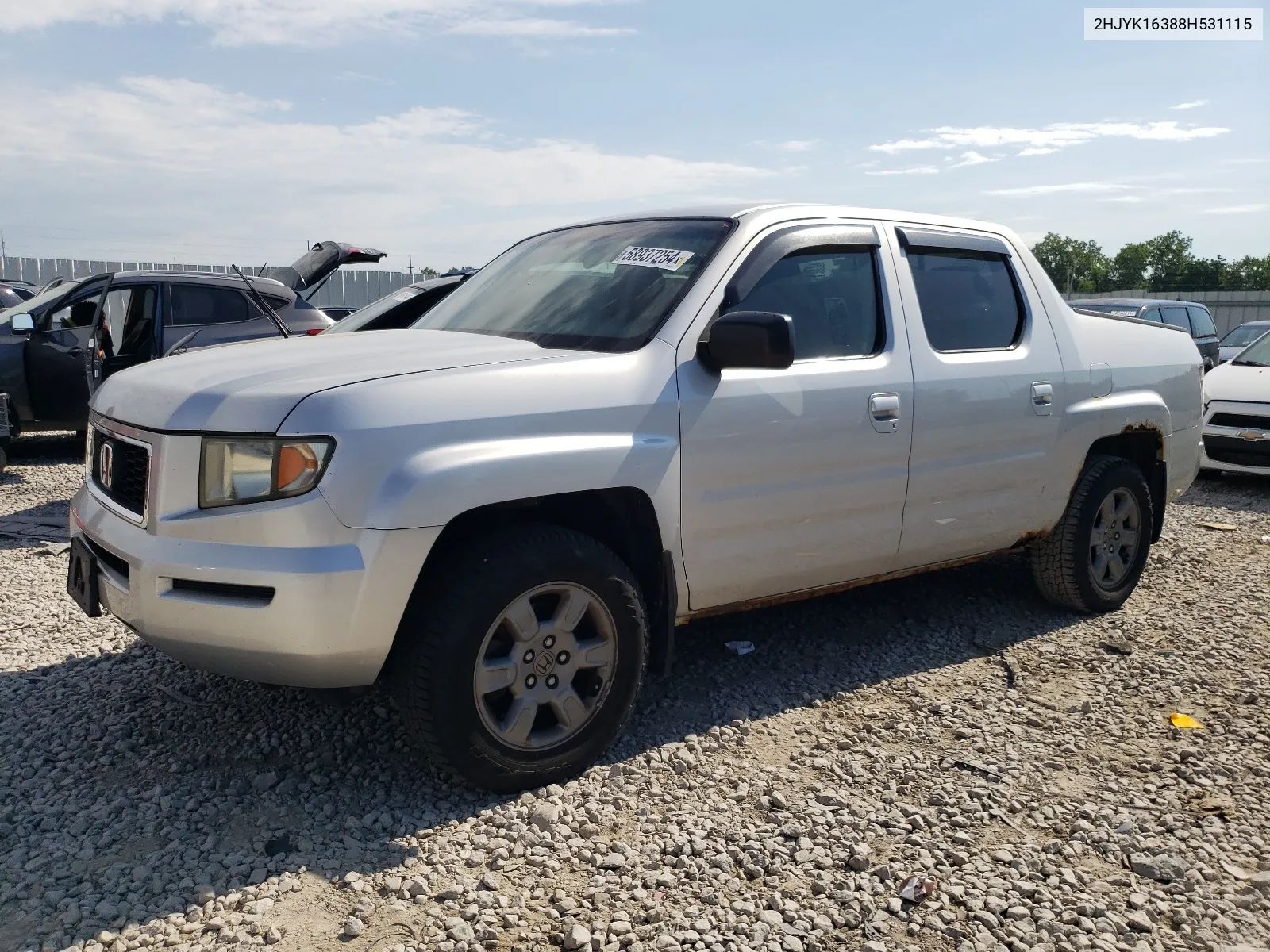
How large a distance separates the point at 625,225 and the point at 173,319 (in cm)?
593

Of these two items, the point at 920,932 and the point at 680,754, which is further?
the point at 680,754

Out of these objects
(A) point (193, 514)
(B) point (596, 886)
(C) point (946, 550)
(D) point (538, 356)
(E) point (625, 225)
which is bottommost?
(B) point (596, 886)

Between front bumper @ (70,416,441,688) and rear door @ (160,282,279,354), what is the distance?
6.04 m

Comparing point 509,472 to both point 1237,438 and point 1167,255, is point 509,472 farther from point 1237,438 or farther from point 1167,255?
point 1167,255

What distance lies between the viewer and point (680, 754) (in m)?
3.50

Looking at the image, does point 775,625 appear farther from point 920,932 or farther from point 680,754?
point 920,932

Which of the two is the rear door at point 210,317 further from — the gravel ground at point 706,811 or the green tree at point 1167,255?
the green tree at point 1167,255

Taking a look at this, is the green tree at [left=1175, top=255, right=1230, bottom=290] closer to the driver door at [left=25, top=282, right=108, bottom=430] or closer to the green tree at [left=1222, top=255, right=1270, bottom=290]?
the green tree at [left=1222, top=255, right=1270, bottom=290]

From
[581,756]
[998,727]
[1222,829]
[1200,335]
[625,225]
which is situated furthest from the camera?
[1200,335]

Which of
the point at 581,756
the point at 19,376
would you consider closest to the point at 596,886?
the point at 581,756

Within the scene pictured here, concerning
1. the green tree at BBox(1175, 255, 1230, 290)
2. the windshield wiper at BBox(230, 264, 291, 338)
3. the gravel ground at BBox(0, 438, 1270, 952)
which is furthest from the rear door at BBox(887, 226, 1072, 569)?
the green tree at BBox(1175, 255, 1230, 290)

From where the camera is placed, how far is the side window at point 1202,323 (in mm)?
16062

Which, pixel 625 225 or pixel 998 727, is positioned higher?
pixel 625 225

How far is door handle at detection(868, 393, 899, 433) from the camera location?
12.7 feet
